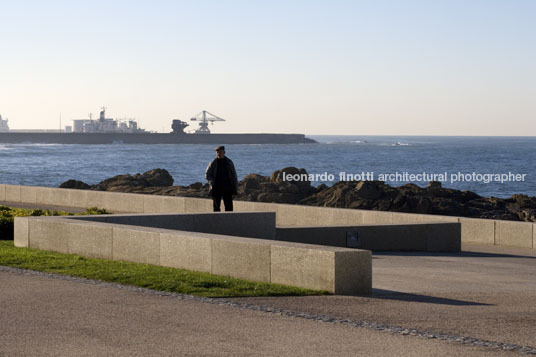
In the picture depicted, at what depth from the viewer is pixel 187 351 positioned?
6797 millimetres

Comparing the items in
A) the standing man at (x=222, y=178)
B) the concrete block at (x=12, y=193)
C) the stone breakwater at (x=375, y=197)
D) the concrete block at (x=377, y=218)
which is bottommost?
the stone breakwater at (x=375, y=197)

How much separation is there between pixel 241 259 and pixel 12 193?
1954 centimetres

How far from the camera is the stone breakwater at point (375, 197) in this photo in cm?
3272

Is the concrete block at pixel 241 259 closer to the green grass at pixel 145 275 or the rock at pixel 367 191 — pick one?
the green grass at pixel 145 275

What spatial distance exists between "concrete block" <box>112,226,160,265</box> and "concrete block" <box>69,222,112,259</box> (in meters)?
0.13

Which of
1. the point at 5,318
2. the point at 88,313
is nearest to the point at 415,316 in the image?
the point at 88,313

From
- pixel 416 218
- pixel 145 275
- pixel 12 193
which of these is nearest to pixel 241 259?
pixel 145 275

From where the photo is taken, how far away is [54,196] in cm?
2692

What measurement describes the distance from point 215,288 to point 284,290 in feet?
2.45

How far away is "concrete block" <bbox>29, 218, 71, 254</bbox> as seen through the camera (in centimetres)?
1317

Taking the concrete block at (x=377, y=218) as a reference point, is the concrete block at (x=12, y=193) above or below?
below

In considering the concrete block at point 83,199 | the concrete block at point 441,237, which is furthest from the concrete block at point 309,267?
the concrete block at point 83,199

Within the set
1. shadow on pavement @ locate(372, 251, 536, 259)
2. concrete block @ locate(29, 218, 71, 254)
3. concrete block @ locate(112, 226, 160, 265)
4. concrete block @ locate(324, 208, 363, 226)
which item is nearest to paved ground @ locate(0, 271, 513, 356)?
concrete block @ locate(112, 226, 160, 265)

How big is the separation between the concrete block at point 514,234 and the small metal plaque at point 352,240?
2859 millimetres
